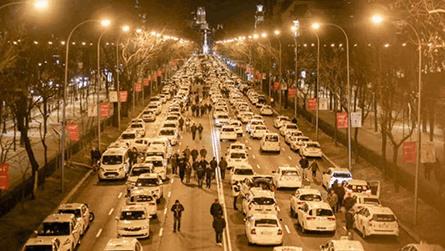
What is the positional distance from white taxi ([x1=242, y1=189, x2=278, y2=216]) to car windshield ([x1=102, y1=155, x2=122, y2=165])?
13425 millimetres

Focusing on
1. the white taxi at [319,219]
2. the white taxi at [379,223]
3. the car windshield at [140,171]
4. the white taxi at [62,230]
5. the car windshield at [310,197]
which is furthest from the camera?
the car windshield at [140,171]

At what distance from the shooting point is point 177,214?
33.5m

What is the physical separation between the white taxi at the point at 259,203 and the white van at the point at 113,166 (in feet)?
43.1

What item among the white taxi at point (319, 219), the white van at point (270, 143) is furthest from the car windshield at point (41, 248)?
the white van at point (270, 143)

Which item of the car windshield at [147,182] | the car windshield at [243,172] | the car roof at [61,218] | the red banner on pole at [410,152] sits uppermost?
the red banner on pole at [410,152]

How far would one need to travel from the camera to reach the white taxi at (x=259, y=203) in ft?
112

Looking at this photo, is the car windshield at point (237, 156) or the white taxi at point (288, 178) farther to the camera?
the car windshield at point (237, 156)

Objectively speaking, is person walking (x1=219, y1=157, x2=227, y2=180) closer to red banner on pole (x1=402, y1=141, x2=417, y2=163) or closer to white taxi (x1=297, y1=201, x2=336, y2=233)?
red banner on pole (x1=402, y1=141, x2=417, y2=163)

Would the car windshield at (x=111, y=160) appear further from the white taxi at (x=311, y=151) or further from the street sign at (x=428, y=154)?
the street sign at (x=428, y=154)

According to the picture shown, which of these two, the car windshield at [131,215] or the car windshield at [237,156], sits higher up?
the car windshield at [237,156]

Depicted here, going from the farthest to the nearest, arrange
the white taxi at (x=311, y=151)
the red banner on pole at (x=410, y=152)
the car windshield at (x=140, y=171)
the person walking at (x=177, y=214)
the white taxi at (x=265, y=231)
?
the white taxi at (x=311, y=151) < the car windshield at (x=140, y=171) < the red banner on pole at (x=410, y=152) < the person walking at (x=177, y=214) < the white taxi at (x=265, y=231)

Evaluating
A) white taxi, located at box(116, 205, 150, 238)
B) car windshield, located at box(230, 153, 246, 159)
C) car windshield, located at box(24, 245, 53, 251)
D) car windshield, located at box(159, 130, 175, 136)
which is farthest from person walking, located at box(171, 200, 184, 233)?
→ car windshield, located at box(159, 130, 175, 136)

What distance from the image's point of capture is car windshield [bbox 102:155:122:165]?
4756 centimetres

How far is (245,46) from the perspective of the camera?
174000mm
